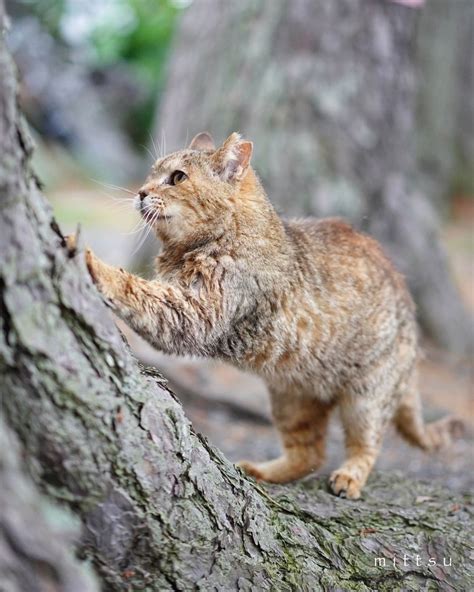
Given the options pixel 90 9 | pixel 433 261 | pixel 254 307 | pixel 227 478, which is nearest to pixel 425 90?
pixel 433 261

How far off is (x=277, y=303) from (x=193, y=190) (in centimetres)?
61

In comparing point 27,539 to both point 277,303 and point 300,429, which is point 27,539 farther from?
point 300,429

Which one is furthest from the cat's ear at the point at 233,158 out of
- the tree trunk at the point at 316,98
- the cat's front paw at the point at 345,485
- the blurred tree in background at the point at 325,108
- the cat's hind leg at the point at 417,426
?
the tree trunk at the point at 316,98

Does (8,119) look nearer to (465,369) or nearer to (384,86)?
(384,86)

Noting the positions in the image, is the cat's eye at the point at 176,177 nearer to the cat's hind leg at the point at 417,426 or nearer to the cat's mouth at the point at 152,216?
the cat's mouth at the point at 152,216

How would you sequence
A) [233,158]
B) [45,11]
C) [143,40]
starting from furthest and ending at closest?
[143,40] → [45,11] → [233,158]

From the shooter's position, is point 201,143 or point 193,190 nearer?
point 193,190

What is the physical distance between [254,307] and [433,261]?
15.4ft

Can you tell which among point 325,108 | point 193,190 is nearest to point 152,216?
point 193,190

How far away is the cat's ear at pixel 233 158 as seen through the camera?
3.32 m

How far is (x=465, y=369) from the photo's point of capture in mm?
7402

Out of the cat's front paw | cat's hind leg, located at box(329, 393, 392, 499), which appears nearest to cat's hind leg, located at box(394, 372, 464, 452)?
cat's hind leg, located at box(329, 393, 392, 499)

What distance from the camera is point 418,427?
425 centimetres

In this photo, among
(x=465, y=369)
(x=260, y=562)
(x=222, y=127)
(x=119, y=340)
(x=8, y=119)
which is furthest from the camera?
(x=465, y=369)
